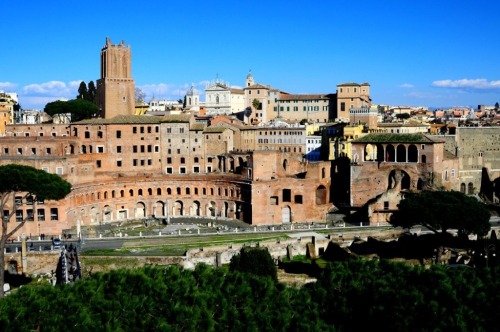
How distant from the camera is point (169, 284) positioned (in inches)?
893

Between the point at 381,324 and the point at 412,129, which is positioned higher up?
the point at 412,129

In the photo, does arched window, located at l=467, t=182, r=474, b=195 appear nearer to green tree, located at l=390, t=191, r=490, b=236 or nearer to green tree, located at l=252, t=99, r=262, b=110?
green tree, located at l=390, t=191, r=490, b=236

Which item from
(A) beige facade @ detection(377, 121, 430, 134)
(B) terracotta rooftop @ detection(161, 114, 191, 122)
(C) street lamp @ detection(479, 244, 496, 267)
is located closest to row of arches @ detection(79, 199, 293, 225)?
(B) terracotta rooftop @ detection(161, 114, 191, 122)

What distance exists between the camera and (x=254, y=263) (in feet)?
131

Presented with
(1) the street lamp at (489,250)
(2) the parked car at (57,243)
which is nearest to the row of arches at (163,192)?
(2) the parked car at (57,243)

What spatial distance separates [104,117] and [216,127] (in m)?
12.8

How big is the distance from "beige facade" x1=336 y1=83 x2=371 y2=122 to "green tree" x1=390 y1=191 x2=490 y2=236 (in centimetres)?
5056

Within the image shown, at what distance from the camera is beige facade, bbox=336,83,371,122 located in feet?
320

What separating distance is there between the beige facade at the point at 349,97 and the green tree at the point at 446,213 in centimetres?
5056

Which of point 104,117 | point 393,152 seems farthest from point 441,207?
point 104,117

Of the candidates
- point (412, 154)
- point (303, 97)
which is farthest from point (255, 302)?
point (303, 97)

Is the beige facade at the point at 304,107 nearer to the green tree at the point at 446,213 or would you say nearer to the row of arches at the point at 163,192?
the row of arches at the point at 163,192

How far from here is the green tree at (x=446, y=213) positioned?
1794 inches

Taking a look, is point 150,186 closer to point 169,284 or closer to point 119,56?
point 119,56
